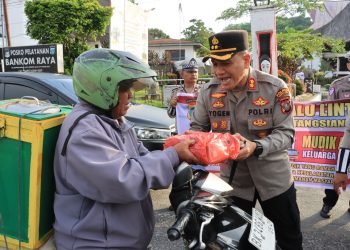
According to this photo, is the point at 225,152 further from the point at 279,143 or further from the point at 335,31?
the point at 335,31

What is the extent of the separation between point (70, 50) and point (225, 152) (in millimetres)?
16301

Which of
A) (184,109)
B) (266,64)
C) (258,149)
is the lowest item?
(258,149)

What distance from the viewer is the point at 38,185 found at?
1.57 meters

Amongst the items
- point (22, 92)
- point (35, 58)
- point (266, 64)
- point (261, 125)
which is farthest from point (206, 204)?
point (35, 58)

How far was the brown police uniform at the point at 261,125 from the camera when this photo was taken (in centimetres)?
236

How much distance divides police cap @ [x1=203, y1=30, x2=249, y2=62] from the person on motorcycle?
682mm

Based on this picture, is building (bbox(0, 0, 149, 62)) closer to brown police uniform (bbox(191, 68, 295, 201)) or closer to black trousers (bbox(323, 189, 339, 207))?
black trousers (bbox(323, 189, 339, 207))

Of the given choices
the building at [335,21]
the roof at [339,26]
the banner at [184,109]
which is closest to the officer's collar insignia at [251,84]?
the banner at [184,109]

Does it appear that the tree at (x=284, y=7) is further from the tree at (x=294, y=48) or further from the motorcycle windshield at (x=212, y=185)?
the motorcycle windshield at (x=212, y=185)

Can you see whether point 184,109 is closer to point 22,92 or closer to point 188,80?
point 188,80

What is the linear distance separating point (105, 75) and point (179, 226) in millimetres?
708

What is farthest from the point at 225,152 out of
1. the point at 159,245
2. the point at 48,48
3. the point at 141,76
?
the point at 48,48

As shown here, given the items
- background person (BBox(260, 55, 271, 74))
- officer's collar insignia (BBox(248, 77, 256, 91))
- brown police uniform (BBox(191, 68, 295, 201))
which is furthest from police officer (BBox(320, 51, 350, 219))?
officer's collar insignia (BBox(248, 77, 256, 91))

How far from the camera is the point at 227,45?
2244mm
